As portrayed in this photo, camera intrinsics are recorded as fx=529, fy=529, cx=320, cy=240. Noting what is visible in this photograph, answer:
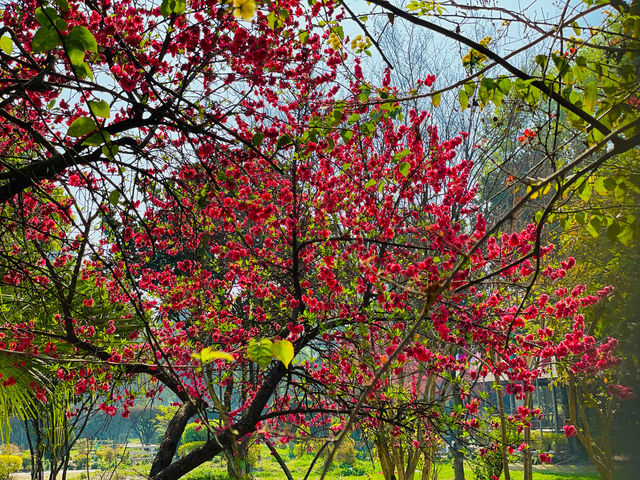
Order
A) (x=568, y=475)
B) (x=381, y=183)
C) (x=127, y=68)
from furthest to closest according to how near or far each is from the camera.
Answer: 1. (x=568, y=475)
2. (x=381, y=183)
3. (x=127, y=68)

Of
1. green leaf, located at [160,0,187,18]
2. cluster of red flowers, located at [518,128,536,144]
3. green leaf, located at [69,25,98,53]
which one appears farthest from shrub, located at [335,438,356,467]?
green leaf, located at [69,25,98,53]

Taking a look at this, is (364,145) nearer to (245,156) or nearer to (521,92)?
(245,156)

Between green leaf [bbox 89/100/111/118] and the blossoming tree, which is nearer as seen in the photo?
green leaf [bbox 89/100/111/118]

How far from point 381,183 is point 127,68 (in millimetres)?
2683

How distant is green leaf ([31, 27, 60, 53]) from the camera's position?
1.32 m

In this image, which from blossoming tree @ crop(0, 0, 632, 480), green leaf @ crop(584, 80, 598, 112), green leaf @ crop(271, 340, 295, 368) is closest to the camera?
green leaf @ crop(271, 340, 295, 368)

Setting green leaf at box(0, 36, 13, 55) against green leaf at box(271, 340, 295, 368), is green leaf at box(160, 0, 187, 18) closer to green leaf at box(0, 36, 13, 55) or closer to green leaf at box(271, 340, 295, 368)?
green leaf at box(0, 36, 13, 55)

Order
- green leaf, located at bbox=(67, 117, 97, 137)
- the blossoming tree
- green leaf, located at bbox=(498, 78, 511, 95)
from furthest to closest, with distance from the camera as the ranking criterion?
the blossoming tree
green leaf, located at bbox=(498, 78, 511, 95)
green leaf, located at bbox=(67, 117, 97, 137)

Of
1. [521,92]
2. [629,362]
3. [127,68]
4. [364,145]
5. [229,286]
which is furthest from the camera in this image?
[229,286]

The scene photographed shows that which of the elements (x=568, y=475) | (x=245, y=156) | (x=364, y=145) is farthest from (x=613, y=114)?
(x=568, y=475)

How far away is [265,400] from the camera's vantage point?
5.33 m

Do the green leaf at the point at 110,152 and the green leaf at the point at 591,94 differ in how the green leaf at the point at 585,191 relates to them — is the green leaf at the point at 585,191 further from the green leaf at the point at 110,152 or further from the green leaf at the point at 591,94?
the green leaf at the point at 110,152

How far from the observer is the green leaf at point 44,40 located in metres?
1.32

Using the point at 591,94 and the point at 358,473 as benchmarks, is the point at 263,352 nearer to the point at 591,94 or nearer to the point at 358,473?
the point at 591,94
